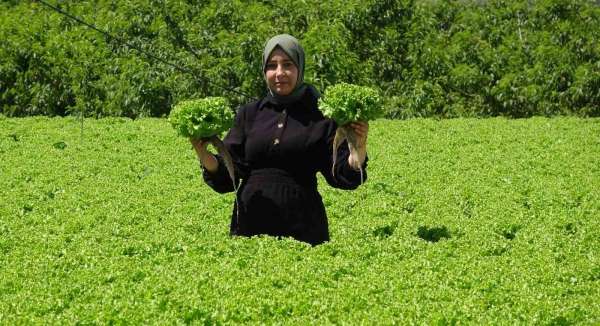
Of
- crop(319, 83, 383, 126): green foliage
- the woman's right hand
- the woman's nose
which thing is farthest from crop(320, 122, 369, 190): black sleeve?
the woman's right hand

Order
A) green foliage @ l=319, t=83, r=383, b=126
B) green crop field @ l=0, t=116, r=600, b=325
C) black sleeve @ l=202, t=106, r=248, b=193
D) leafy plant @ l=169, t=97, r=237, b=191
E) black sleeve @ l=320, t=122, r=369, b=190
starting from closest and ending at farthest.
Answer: green crop field @ l=0, t=116, r=600, b=325, green foliage @ l=319, t=83, r=383, b=126, black sleeve @ l=320, t=122, r=369, b=190, leafy plant @ l=169, t=97, r=237, b=191, black sleeve @ l=202, t=106, r=248, b=193

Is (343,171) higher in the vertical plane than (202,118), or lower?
lower

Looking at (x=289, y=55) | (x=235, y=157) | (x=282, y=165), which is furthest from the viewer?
(x=235, y=157)

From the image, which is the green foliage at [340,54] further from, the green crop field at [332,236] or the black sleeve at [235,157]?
the black sleeve at [235,157]

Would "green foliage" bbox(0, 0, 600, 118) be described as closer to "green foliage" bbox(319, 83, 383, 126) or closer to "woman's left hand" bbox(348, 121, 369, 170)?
"green foliage" bbox(319, 83, 383, 126)

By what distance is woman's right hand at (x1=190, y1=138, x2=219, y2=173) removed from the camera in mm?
6383

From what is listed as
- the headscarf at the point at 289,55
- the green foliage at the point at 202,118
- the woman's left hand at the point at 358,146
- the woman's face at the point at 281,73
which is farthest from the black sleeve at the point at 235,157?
the woman's left hand at the point at 358,146

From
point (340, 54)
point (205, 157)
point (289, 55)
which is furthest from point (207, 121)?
point (340, 54)

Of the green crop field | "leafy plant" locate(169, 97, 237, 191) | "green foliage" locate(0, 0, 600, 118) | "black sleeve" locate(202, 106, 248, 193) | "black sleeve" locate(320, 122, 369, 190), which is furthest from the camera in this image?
"green foliage" locate(0, 0, 600, 118)

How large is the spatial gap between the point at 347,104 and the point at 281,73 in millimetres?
543

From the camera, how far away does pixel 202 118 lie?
21.1 feet

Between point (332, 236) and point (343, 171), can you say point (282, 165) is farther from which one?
point (332, 236)

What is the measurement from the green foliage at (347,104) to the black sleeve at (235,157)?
0.66 meters

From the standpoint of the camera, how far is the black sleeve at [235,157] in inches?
259
